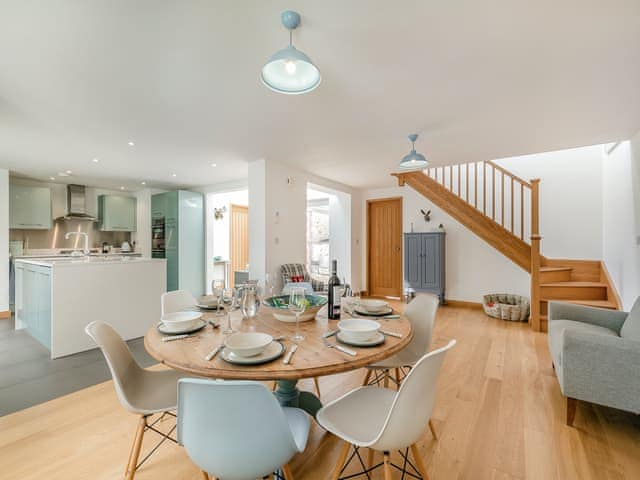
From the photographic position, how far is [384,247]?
6414mm

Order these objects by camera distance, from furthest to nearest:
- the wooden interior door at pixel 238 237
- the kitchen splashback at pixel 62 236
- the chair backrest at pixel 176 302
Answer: the wooden interior door at pixel 238 237, the kitchen splashback at pixel 62 236, the chair backrest at pixel 176 302

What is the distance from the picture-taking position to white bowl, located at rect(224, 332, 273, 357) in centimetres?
112

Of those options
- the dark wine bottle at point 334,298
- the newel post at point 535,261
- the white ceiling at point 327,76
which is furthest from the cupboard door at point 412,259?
the dark wine bottle at point 334,298

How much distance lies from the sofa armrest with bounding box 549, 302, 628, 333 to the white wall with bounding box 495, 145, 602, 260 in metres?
2.44

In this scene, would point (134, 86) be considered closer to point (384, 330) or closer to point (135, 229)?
point (384, 330)

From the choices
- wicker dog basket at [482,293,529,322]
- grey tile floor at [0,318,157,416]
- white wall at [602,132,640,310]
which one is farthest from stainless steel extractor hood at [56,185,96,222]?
white wall at [602,132,640,310]

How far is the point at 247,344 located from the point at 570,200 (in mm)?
5449

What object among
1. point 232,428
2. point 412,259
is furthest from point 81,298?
point 412,259

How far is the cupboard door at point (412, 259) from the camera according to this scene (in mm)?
5387

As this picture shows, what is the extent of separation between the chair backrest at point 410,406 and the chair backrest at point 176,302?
161cm

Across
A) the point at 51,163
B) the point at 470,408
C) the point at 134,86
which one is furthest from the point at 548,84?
the point at 51,163

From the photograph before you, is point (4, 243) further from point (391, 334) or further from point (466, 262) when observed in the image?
point (466, 262)

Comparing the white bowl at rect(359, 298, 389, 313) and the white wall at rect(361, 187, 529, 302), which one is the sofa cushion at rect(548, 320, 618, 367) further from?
the white wall at rect(361, 187, 529, 302)

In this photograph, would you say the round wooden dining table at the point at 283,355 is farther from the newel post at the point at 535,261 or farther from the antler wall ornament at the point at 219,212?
the antler wall ornament at the point at 219,212
